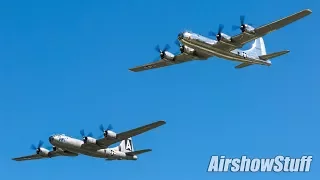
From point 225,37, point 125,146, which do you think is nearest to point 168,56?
point 225,37

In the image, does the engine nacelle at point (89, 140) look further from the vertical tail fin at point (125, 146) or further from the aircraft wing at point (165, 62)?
the aircraft wing at point (165, 62)

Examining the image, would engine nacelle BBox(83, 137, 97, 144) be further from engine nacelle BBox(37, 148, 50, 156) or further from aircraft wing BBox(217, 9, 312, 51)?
aircraft wing BBox(217, 9, 312, 51)

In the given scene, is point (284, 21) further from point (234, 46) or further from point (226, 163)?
point (226, 163)

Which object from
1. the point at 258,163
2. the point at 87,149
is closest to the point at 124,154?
the point at 87,149

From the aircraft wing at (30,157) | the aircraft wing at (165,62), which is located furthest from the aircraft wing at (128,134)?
the aircraft wing at (30,157)

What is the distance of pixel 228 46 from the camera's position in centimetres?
7381

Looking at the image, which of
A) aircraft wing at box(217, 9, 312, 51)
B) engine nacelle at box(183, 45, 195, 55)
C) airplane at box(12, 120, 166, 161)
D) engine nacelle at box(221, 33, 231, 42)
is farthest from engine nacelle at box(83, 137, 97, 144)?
engine nacelle at box(221, 33, 231, 42)

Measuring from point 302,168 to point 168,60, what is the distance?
101 ft

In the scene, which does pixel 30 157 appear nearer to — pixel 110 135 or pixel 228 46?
pixel 110 135

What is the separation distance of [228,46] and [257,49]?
34.9 feet

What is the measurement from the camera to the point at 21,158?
9100cm

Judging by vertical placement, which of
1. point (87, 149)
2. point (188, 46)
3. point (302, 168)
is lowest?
point (302, 168)

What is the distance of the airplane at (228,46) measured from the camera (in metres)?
71.2

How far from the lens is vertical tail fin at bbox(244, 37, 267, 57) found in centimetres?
8047
